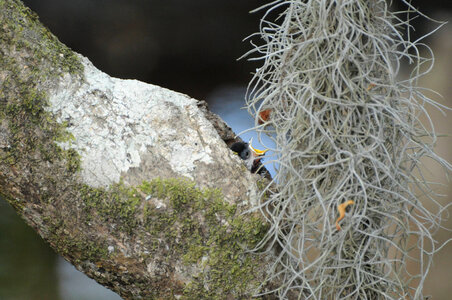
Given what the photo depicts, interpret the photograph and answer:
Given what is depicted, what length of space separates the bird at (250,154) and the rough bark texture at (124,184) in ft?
0.28

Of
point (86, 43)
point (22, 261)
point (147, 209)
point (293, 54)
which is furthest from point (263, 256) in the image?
point (22, 261)

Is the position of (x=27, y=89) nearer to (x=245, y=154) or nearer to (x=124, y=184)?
(x=124, y=184)

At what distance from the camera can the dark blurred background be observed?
6.42 feet

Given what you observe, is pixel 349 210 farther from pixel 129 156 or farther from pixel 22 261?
pixel 22 261

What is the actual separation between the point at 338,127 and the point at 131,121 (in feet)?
1.00

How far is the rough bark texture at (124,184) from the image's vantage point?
73cm

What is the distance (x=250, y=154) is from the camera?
853 mm

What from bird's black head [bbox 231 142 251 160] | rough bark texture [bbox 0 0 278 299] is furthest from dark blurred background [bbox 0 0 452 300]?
rough bark texture [bbox 0 0 278 299]

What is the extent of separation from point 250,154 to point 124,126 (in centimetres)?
22

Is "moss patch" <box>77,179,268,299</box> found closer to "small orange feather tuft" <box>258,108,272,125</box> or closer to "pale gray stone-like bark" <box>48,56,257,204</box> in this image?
"pale gray stone-like bark" <box>48,56,257,204</box>

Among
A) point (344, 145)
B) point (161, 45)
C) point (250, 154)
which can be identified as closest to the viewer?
point (344, 145)

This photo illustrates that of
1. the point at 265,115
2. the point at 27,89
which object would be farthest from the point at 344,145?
the point at 27,89

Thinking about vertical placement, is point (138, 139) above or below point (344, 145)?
below

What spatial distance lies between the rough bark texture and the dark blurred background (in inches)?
49.2
